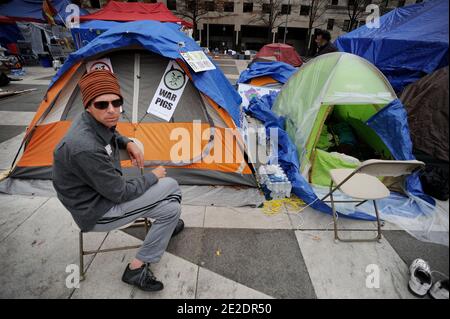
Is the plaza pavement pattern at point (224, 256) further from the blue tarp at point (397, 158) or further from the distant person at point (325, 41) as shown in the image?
the distant person at point (325, 41)

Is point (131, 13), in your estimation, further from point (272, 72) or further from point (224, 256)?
point (224, 256)

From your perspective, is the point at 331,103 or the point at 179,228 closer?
the point at 179,228

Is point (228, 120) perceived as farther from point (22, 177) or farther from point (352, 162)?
point (22, 177)

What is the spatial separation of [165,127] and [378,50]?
5.49 m

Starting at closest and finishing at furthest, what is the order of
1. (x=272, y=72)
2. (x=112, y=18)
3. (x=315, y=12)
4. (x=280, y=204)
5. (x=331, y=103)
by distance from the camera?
(x=280, y=204) < (x=331, y=103) < (x=272, y=72) < (x=112, y=18) < (x=315, y=12)

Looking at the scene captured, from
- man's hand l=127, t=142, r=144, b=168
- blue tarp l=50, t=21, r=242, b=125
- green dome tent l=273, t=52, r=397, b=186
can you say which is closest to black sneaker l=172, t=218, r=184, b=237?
man's hand l=127, t=142, r=144, b=168

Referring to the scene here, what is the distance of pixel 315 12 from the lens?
99.3 ft

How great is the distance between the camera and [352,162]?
375cm

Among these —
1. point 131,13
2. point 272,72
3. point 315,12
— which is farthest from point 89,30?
point 315,12

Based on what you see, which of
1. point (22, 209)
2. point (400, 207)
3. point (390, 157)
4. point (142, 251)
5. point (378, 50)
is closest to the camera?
point (142, 251)

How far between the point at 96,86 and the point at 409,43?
20.4ft

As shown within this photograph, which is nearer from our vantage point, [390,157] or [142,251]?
[142,251]

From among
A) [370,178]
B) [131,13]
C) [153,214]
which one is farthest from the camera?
[131,13]
